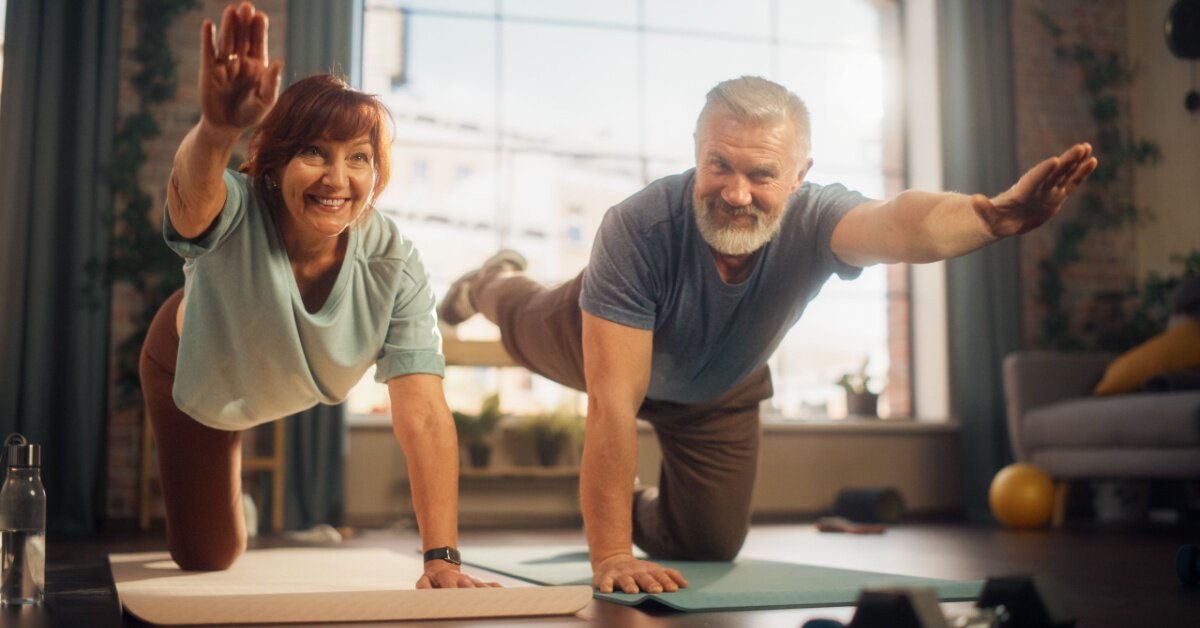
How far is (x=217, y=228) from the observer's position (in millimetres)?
1891

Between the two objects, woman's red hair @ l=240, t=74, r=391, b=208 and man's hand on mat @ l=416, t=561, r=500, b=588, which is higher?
woman's red hair @ l=240, t=74, r=391, b=208

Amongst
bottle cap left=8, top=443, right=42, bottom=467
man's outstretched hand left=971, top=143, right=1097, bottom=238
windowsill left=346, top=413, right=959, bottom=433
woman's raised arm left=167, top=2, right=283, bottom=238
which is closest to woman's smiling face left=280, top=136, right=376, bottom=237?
woman's raised arm left=167, top=2, right=283, bottom=238

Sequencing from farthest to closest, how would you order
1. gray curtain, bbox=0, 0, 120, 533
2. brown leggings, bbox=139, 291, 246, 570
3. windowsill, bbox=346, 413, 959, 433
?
windowsill, bbox=346, 413, 959, 433 → gray curtain, bbox=0, 0, 120, 533 → brown leggings, bbox=139, 291, 246, 570

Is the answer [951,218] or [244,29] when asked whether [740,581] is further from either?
[244,29]

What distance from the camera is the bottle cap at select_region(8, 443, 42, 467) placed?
1785 millimetres

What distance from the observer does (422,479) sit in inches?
78.0

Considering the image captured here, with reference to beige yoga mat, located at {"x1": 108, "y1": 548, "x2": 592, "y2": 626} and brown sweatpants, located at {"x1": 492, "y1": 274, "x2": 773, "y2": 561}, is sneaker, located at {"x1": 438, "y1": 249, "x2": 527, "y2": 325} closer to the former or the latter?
brown sweatpants, located at {"x1": 492, "y1": 274, "x2": 773, "y2": 561}

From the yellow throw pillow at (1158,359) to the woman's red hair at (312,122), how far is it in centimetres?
373

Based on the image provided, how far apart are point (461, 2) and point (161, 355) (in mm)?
3590

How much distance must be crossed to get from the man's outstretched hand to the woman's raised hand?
3.48ft

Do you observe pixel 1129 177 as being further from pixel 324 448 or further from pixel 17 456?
pixel 17 456

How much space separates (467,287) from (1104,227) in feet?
13.4

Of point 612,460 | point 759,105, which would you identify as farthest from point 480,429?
point 759,105

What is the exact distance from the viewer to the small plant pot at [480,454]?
5.04 metres
